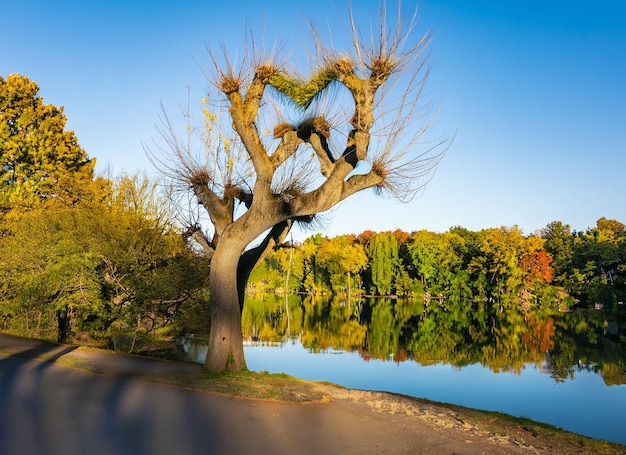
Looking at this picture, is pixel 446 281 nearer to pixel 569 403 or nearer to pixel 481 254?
pixel 481 254

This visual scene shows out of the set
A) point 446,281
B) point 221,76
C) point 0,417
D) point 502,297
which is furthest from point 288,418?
point 446,281

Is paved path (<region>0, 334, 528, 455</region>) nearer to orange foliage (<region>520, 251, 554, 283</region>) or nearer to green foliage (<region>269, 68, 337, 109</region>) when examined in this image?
green foliage (<region>269, 68, 337, 109</region>)

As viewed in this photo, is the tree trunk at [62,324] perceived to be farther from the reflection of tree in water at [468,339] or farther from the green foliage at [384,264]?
the green foliage at [384,264]

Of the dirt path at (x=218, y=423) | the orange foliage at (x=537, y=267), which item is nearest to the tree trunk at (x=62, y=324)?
the dirt path at (x=218, y=423)

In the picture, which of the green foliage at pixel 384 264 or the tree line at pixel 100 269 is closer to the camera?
the tree line at pixel 100 269

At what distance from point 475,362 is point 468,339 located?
7.96 meters

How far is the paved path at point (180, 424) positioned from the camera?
19.8 feet

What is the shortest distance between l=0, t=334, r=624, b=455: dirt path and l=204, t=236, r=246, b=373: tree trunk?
1538 mm

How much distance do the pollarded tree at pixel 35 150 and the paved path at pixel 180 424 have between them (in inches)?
750

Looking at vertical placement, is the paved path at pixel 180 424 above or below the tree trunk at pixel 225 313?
below

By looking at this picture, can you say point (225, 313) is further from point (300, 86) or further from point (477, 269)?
point (477, 269)

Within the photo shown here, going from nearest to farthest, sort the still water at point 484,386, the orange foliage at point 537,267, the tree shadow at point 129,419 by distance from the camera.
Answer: the tree shadow at point 129,419, the still water at point 484,386, the orange foliage at point 537,267

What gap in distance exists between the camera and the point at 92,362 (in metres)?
11.3

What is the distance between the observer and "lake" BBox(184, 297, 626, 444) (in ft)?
52.5
